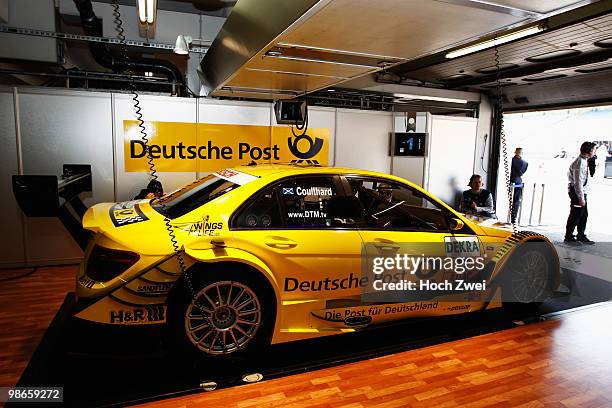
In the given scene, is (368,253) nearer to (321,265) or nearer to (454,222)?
(321,265)

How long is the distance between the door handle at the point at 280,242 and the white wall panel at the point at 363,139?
13.1ft

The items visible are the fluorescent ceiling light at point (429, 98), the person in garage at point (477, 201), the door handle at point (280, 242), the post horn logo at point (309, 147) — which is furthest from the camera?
the fluorescent ceiling light at point (429, 98)

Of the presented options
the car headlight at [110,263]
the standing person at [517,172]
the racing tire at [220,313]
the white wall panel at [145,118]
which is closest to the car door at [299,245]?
the racing tire at [220,313]

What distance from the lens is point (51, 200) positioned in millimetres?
3555

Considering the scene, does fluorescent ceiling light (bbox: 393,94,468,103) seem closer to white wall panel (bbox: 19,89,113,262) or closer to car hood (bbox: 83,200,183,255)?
white wall panel (bbox: 19,89,113,262)

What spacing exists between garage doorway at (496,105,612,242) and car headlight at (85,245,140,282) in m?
8.27

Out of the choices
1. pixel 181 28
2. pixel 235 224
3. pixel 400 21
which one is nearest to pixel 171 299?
pixel 235 224

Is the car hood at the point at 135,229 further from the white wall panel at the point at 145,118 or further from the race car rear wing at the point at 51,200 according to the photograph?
the white wall panel at the point at 145,118

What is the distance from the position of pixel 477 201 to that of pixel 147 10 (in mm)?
5470

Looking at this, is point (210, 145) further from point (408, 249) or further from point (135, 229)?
point (408, 249)

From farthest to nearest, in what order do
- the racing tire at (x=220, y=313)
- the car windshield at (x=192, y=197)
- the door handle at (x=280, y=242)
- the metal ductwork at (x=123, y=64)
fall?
the metal ductwork at (x=123, y=64), the car windshield at (x=192, y=197), the door handle at (x=280, y=242), the racing tire at (x=220, y=313)

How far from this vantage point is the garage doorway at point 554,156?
30.0ft

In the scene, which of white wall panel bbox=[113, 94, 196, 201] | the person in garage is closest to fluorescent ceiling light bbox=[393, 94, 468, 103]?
the person in garage

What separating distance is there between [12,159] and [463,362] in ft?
17.6
